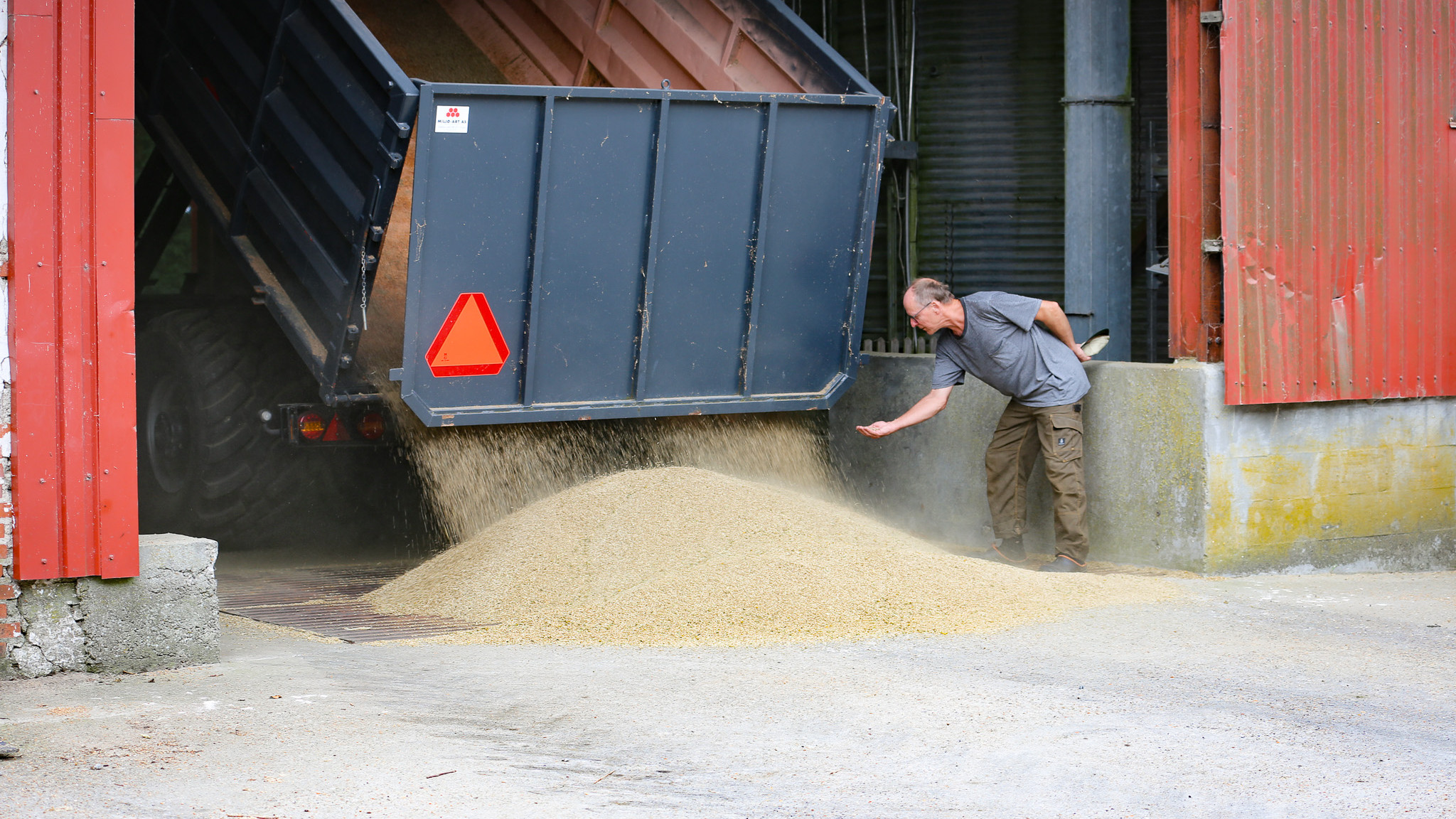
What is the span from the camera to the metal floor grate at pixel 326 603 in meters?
5.43

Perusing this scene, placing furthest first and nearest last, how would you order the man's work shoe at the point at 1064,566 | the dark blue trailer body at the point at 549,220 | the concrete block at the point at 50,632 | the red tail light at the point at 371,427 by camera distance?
1. the red tail light at the point at 371,427
2. the man's work shoe at the point at 1064,566
3. the dark blue trailer body at the point at 549,220
4. the concrete block at the point at 50,632

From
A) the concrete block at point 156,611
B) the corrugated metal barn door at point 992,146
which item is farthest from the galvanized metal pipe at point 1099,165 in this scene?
the concrete block at point 156,611

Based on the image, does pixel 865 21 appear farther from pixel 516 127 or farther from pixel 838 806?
pixel 838 806

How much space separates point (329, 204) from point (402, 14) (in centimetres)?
248

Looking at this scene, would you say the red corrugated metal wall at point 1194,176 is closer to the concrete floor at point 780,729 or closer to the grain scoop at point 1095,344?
the grain scoop at point 1095,344

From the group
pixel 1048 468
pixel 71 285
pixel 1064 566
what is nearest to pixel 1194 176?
pixel 1048 468

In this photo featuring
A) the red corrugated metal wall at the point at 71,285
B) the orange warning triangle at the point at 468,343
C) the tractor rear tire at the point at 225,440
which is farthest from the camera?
the tractor rear tire at the point at 225,440

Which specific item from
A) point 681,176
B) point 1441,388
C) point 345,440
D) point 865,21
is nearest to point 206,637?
point 345,440

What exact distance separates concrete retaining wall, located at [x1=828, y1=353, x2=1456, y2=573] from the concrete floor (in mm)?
1137

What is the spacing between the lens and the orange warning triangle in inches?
235

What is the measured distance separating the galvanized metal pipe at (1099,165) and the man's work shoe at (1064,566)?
4.46 feet

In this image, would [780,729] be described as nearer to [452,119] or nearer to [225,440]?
[452,119]

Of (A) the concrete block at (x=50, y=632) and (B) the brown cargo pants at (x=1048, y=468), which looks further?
(B) the brown cargo pants at (x=1048, y=468)

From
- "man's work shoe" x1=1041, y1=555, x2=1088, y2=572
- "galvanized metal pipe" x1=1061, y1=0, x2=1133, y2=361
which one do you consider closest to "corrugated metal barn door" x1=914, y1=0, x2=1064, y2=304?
"galvanized metal pipe" x1=1061, y1=0, x2=1133, y2=361
